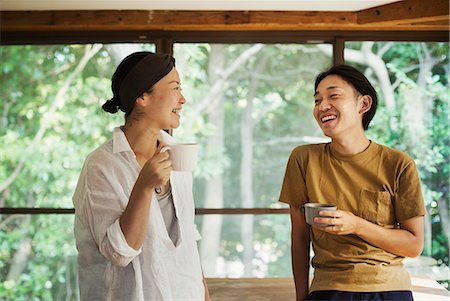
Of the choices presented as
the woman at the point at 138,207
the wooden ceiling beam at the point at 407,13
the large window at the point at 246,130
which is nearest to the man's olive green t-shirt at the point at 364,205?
the woman at the point at 138,207

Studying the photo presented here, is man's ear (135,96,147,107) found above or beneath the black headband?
beneath

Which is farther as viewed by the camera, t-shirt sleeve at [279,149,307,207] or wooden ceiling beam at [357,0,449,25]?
wooden ceiling beam at [357,0,449,25]

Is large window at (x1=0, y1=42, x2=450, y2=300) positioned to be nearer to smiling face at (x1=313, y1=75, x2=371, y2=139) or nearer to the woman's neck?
smiling face at (x1=313, y1=75, x2=371, y2=139)

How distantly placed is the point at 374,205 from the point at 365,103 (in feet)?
1.16

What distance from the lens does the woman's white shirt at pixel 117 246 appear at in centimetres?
161

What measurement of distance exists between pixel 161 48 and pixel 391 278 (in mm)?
2703

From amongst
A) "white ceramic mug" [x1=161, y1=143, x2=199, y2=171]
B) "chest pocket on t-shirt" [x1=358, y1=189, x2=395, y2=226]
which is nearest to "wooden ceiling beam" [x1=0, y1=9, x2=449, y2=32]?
"chest pocket on t-shirt" [x1=358, y1=189, x2=395, y2=226]

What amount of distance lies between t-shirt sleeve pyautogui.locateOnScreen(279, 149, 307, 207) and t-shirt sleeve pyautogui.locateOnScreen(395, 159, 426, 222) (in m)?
0.31

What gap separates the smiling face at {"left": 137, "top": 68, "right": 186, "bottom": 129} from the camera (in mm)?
1765

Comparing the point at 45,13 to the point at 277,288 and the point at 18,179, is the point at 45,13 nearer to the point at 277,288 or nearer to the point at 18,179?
the point at 18,179

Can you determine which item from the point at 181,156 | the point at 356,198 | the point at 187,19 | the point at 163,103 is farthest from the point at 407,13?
the point at 181,156

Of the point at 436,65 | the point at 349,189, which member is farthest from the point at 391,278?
the point at 436,65

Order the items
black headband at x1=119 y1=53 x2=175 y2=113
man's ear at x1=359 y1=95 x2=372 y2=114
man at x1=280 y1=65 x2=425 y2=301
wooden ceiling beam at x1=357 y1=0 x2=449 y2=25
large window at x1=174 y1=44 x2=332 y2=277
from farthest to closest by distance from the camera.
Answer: large window at x1=174 y1=44 x2=332 y2=277, wooden ceiling beam at x1=357 y1=0 x2=449 y2=25, man's ear at x1=359 y1=95 x2=372 y2=114, man at x1=280 y1=65 x2=425 y2=301, black headband at x1=119 y1=53 x2=175 y2=113

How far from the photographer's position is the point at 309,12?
4102 millimetres
